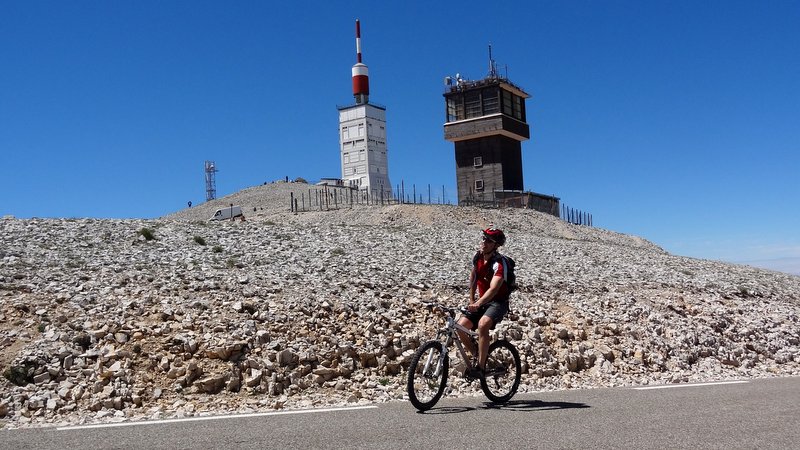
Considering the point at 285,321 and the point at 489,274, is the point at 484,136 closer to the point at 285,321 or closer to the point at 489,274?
the point at 285,321

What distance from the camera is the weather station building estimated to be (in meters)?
58.3

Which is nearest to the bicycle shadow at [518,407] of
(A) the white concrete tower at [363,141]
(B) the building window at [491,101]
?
(B) the building window at [491,101]

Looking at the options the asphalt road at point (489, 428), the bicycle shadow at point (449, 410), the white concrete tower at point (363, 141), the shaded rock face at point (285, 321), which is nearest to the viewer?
the asphalt road at point (489, 428)

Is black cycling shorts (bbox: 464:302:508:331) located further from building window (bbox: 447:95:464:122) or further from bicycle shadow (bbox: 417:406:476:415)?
building window (bbox: 447:95:464:122)

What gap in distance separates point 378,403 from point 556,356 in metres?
4.77

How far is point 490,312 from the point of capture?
902 cm

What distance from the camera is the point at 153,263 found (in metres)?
16.6

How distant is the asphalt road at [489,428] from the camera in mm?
6969

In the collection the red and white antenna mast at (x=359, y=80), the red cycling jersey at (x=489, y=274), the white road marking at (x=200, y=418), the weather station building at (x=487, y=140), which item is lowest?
the white road marking at (x=200, y=418)

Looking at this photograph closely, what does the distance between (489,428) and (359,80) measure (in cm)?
7319

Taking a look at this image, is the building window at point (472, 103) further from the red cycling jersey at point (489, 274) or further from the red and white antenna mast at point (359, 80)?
the red cycling jersey at point (489, 274)

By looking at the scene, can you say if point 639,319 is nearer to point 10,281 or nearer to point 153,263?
point 153,263

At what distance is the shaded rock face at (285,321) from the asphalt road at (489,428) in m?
1.58

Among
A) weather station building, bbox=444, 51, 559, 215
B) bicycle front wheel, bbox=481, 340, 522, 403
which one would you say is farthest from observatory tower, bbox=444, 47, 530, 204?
bicycle front wheel, bbox=481, 340, 522, 403
